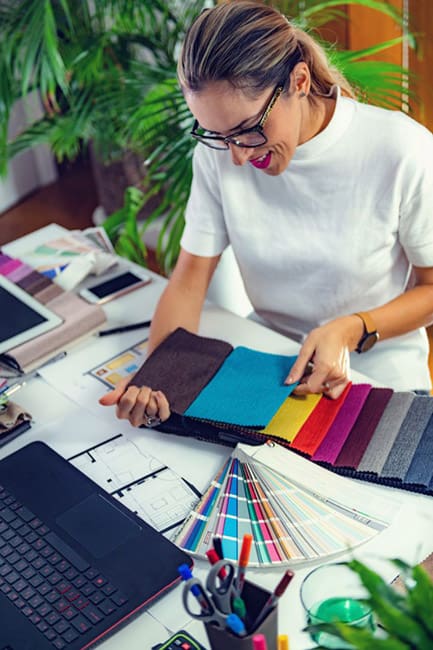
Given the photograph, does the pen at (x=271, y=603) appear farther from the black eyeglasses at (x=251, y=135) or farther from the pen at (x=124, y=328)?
the pen at (x=124, y=328)

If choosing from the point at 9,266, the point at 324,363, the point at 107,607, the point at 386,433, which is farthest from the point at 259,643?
the point at 9,266

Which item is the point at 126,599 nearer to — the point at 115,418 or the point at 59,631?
the point at 59,631

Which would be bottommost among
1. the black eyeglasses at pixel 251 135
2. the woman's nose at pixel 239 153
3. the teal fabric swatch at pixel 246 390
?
the teal fabric swatch at pixel 246 390

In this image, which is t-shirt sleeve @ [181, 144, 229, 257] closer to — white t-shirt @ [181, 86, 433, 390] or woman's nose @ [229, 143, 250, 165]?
white t-shirt @ [181, 86, 433, 390]

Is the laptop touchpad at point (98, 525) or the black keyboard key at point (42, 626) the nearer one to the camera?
the black keyboard key at point (42, 626)

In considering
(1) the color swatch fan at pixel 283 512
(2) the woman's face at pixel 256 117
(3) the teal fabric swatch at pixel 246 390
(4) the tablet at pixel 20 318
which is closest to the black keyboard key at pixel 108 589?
(1) the color swatch fan at pixel 283 512

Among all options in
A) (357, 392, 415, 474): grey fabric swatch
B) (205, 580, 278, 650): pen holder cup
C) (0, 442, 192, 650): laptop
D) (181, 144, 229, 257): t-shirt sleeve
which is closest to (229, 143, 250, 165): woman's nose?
(181, 144, 229, 257): t-shirt sleeve

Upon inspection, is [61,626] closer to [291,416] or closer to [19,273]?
[291,416]

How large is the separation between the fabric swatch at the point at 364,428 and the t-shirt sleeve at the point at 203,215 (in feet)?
1.72

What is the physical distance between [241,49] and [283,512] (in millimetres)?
744

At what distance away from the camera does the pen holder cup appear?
86cm

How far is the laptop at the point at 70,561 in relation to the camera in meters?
1.08

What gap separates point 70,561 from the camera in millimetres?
1163

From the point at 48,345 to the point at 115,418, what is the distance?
0.25 meters
